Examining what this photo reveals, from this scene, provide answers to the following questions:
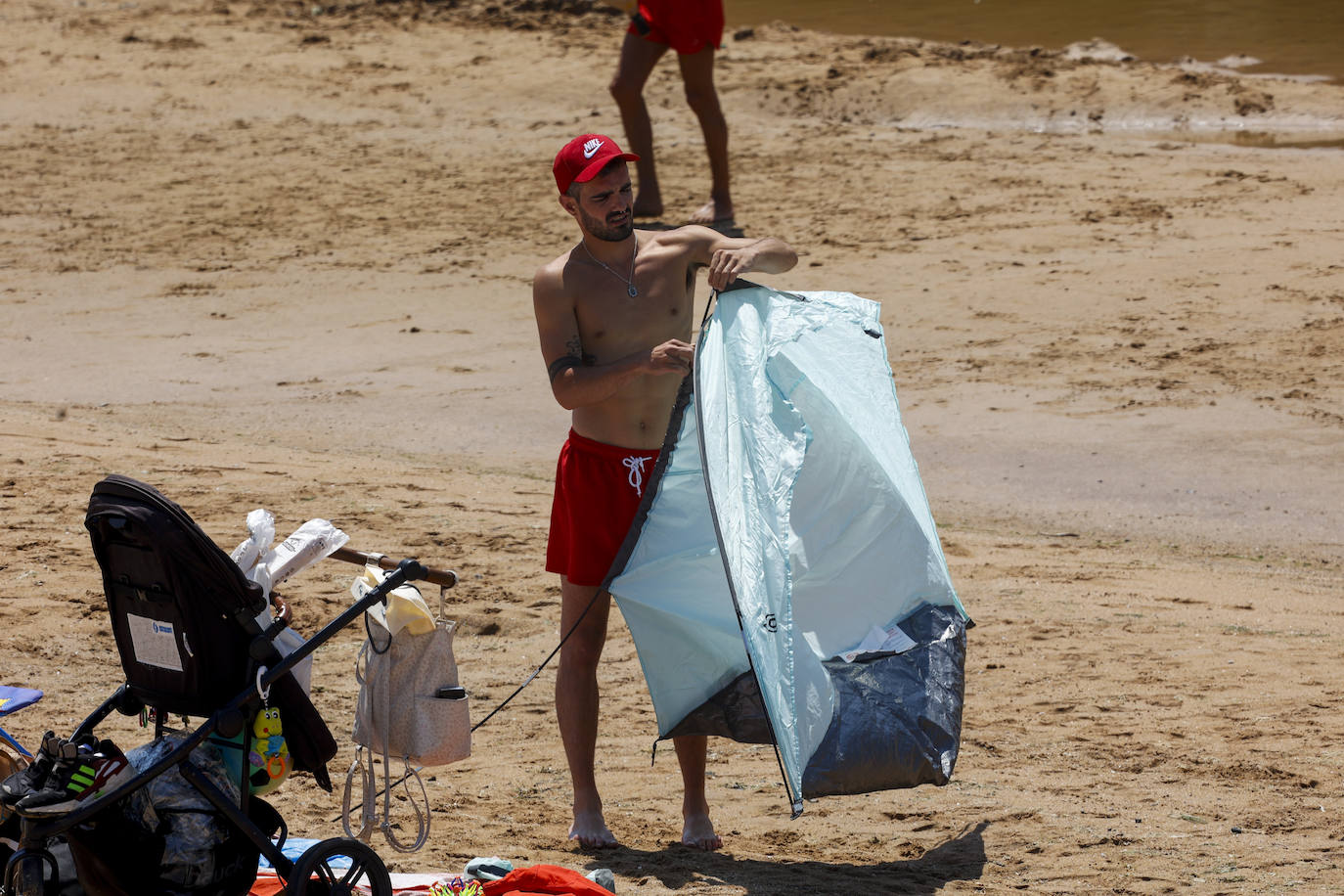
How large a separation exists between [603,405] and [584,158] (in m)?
0.66

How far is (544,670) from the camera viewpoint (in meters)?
5.70

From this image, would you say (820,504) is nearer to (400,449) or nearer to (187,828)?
(187,828)

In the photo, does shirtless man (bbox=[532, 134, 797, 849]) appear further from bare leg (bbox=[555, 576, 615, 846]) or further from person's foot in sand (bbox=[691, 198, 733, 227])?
person's foot in sand (bbox=[691, 198, 733, 227])

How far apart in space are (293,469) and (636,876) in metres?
4.13

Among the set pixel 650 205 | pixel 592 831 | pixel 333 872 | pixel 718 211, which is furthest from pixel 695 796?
pixel 650 205

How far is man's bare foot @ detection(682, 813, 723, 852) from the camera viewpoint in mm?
4168

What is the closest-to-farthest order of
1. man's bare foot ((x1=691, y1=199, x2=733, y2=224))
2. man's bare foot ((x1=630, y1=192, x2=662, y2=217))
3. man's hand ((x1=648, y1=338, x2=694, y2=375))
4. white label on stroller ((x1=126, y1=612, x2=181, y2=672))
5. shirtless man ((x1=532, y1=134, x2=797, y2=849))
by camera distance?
white label on stroller ((x1=126, y1=612, x2=181, y2=672)) < man's hand ((x1=648, y1=338, x2=694, y2=375)) < shirtless man ((x1=532, y1=134, x2=797, y2=849)) < man's bare foot ((x1=691, y1=199, x2=733, y2=224)) < man's bare foot ((x1=630, y1=192, x2=662, y2=217))

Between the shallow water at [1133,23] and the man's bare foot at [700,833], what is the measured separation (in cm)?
1442

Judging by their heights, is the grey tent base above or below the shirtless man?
below

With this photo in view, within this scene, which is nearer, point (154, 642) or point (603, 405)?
point (154, 642)

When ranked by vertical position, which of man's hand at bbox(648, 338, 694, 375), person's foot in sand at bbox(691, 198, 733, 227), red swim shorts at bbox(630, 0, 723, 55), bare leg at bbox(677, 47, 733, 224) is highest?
red swim shorts at bbox(630, 0, 723, 55)

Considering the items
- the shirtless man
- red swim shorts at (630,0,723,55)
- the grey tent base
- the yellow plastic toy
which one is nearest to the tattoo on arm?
the shirtless man

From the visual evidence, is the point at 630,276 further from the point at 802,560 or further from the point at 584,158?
the point at 802,560

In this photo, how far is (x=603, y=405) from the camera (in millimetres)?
4203
